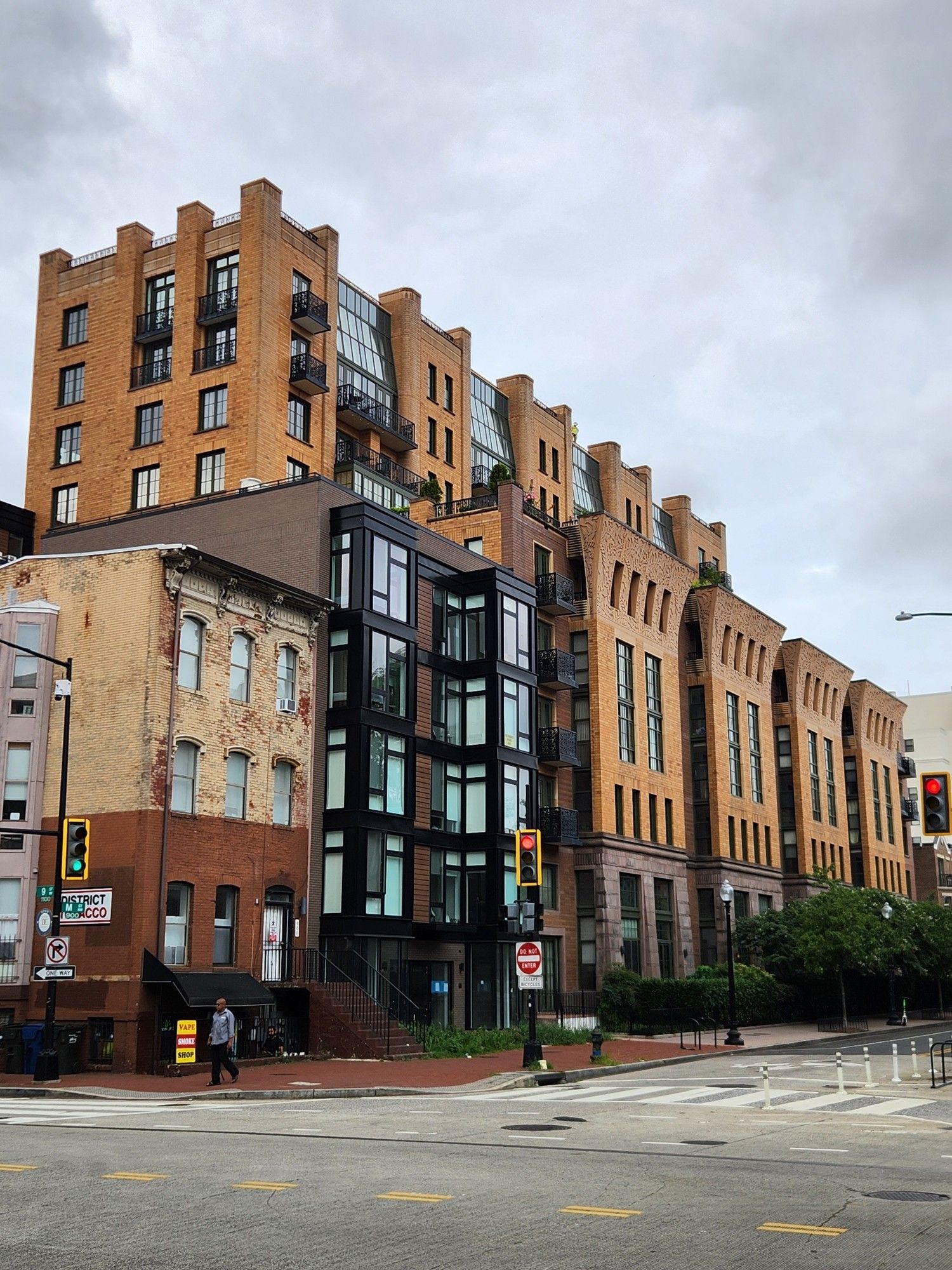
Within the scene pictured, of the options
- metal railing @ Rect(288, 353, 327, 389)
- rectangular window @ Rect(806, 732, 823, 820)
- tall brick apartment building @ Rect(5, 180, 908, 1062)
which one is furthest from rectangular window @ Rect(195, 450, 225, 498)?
rectangular window @ Rect(806, 732, 823, 820)

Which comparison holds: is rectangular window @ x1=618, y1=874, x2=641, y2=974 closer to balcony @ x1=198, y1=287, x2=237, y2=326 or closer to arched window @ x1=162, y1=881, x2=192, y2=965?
arched window @ x1=162, y1=881, x2=192, y2=965

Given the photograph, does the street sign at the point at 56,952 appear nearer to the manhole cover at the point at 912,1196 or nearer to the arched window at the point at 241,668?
the arched window at the point at 241,668

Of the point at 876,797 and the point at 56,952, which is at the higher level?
the point at 876,797

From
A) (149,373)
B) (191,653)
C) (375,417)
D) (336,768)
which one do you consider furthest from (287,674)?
(375,417)

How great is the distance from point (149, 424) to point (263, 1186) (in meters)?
46.2

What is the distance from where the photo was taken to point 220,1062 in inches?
Result: 1047

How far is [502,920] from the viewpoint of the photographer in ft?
142

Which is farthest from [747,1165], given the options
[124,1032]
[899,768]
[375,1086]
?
[899,768]

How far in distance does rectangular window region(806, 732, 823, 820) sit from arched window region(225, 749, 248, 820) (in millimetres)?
48333

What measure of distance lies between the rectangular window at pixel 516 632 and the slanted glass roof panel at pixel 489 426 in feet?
64.9

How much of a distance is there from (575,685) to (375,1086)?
94.1ft

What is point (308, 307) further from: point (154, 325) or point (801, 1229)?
point (801, 1229)

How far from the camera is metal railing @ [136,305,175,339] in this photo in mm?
54844

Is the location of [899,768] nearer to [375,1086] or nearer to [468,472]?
[468,472]
